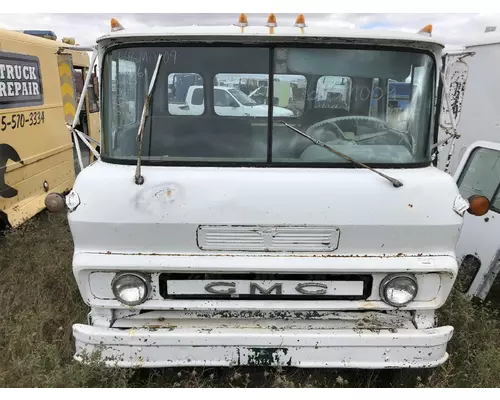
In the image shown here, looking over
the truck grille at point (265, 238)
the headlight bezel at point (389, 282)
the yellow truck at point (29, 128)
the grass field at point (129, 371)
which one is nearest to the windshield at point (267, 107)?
the truck grille at point (265, 238)

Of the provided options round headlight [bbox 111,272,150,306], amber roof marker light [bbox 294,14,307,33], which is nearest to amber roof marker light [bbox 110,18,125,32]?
amber roof marker light [bbox 294,14,307,33]

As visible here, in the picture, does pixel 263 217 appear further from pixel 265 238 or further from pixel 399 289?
pixel 399 289

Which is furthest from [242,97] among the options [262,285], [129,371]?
[129,371]

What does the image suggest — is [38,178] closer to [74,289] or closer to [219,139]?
[74,289]

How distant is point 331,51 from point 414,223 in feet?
3.86

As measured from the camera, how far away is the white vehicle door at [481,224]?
443 centimetres

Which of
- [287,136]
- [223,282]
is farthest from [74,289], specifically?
[287,136]

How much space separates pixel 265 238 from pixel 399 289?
2.87 ft

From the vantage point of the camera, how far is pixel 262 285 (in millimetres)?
2971

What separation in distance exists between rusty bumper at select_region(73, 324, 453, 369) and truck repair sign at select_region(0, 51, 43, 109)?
3856 millimetres

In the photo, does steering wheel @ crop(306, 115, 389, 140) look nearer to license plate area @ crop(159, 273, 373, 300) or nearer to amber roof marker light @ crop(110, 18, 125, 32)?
license plate area @ crop(159, 273, 373, 300)

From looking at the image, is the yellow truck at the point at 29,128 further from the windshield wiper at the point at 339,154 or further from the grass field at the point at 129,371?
the windshield wiper at the point at 339,154

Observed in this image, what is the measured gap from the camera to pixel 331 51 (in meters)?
3.11

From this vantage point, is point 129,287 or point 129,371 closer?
point 129,287
